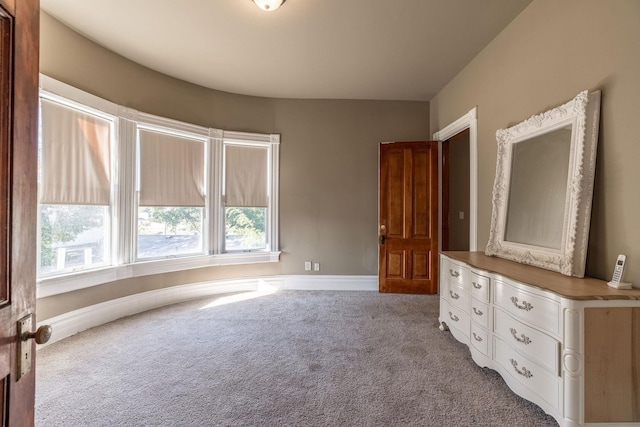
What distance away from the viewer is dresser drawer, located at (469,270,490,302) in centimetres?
207

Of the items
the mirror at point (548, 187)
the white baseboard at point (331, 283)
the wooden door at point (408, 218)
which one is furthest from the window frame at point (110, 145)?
the mirror at point (548, 187)

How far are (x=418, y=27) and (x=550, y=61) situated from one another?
1.11 metres

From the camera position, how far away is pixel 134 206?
3.31 meters

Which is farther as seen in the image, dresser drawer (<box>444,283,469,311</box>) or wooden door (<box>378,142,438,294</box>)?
wooden door (<box>378,142,438,294</box>)

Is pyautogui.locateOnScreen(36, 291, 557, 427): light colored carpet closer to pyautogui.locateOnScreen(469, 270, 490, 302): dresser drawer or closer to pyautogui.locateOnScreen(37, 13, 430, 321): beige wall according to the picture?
pyautogui.locateOnScreen(469, 270, 490, 302): dresser drawer

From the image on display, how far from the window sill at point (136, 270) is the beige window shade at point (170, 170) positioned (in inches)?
28.7

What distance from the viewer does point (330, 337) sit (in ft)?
8.87

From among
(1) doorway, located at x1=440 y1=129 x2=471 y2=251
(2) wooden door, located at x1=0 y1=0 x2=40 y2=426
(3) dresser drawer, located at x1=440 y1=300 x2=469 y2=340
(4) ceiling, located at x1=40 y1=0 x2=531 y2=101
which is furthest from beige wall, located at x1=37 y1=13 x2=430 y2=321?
(2) wooden door, located at x1=0 y1=0 x2=40 y2=426

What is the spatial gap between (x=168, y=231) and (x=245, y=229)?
1018mm

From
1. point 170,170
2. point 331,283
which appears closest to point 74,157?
point 170,170

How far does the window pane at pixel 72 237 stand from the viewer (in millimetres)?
2576

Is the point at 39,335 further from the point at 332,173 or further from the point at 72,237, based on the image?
the point at 332,173

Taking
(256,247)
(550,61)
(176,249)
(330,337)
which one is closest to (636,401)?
(330,337)

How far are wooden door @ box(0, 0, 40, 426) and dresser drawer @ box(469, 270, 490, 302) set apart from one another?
238cm
